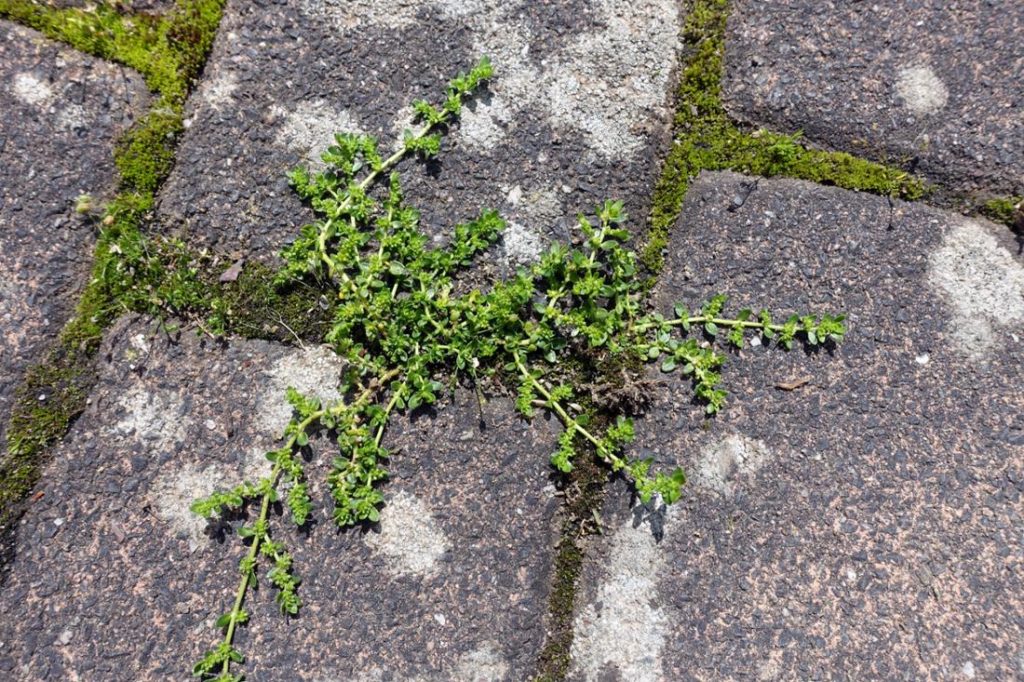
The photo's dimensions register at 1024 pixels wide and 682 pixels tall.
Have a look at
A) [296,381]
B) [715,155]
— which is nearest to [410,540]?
[296,381]

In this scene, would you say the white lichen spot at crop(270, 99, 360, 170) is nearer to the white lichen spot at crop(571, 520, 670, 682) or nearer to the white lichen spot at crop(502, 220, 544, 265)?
the white lichen spot at crop(502, 220, 544, 265)

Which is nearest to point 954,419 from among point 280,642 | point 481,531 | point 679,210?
point 679,210

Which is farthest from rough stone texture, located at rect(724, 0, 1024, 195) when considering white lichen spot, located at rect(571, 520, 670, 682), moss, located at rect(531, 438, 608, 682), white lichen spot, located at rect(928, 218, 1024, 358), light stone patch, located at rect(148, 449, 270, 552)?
light stone patch, located at rect(148, 449, 270, 552)

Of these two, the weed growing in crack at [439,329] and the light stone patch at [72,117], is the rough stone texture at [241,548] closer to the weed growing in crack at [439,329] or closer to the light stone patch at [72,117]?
the weed growing in crack at [439,329]

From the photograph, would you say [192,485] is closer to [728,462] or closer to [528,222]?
[528,222]

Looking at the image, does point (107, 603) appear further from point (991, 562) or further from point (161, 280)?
point (991, 562)

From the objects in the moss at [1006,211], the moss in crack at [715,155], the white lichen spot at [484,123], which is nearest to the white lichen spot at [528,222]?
the white lichen spot at [484,123]
